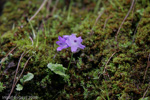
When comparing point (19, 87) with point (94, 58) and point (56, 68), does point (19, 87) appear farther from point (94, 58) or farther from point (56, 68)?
point (94, 58)

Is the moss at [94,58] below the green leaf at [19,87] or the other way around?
the other way around

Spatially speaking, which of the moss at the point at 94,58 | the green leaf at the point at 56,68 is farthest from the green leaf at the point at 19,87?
the green leaf at the point at 56,68

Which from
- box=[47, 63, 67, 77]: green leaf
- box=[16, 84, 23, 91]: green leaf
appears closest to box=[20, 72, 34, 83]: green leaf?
box=[16, 84, 23, 91]: green leaf

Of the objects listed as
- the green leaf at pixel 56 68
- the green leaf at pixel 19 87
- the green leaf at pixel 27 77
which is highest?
the green leaf at pixel 56 68

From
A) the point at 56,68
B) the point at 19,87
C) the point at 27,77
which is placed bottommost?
the point at 19,87

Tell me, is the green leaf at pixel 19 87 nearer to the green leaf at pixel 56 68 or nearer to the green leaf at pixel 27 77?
the green leaf at pixel 27 77

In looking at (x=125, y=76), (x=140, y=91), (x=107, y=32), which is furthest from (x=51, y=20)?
(x=140, y=91)

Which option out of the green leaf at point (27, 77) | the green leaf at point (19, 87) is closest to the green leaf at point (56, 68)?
the green leaf at point (27, 77)

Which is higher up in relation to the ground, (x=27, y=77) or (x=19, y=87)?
(x=27, y=77)

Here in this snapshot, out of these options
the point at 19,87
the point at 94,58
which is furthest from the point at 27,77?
the point at 94,58

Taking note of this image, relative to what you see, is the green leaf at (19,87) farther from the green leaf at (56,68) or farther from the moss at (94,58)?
the green leaf at (56,68)

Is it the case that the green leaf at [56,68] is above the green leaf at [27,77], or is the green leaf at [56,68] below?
above
